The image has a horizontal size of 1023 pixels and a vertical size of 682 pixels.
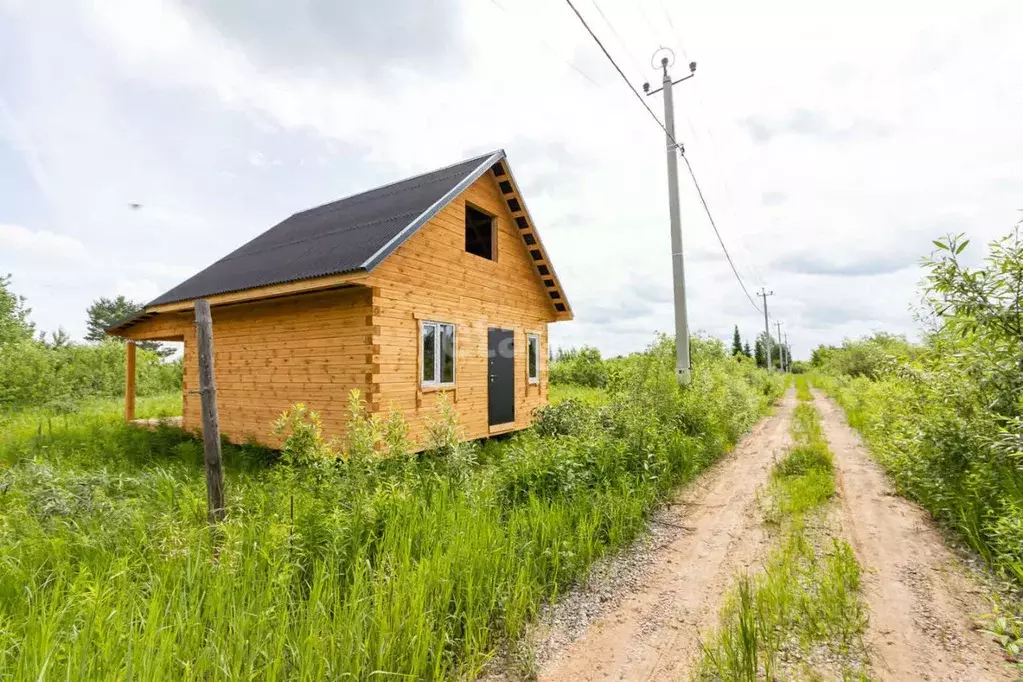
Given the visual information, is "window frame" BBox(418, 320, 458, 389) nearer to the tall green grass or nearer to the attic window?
the attic window

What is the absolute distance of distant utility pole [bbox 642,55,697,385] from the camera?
10992mm

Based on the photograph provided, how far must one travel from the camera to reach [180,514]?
4.05 m

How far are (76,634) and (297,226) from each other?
37.5 feet

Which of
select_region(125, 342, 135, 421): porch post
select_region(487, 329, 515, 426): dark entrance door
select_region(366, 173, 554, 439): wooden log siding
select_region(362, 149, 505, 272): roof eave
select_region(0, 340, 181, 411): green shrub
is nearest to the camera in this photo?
select_region(362, 149, 505, 272): roof eave

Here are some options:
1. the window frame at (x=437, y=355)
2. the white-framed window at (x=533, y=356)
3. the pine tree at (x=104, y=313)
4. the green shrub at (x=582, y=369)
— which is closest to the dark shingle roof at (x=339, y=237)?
the window frame at (x=437, y=355)

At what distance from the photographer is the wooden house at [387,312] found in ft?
26.0

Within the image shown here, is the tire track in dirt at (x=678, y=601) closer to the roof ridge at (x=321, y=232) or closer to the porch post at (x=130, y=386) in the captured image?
the roof ridge at (x=321, y=232)

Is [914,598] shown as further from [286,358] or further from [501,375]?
[286,358]

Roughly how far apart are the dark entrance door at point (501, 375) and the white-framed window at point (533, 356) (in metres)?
0.87

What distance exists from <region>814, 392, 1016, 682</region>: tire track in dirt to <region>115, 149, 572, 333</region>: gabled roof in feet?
22.2

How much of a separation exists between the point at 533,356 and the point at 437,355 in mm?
3819

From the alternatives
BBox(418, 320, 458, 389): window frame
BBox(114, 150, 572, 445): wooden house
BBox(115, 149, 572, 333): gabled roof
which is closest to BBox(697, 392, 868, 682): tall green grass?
BBox(114, 150, 572, 445): wooden house

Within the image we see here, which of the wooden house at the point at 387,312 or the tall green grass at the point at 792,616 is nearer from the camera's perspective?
the tall green grass at the point at 792,616

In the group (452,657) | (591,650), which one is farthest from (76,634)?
(591,650)
